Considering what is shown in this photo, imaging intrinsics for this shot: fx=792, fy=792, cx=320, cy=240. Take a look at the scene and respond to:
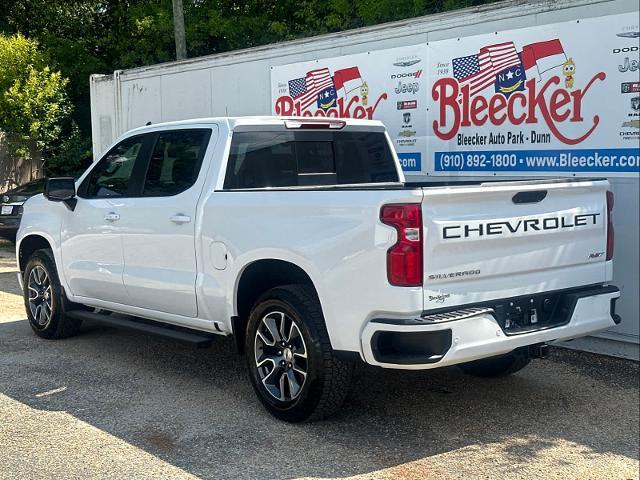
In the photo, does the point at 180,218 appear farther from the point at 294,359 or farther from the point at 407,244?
the point at 407,244

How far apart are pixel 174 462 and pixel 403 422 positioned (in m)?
1.47

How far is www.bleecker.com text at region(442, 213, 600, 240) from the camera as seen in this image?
4.23 m

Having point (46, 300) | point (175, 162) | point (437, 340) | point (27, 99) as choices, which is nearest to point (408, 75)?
point (175, 162)

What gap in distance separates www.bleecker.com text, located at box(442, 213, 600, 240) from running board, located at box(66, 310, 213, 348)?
2.07 metres

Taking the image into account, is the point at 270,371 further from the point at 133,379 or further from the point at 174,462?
the point at 133,379

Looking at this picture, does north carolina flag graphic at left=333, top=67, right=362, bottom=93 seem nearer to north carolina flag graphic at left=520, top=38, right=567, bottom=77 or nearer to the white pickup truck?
north carolina flag graphic at left=520, top=38, right=567, bottom=77

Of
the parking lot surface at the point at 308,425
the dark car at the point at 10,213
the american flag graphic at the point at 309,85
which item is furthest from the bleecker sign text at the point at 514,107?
the dark car at the point at 10,213

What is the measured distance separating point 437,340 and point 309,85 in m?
5.37

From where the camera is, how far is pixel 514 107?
698cm

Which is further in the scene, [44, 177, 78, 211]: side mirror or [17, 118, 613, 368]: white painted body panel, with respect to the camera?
[44, 177, 78, 211]: side mirror

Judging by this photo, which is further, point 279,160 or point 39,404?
point 279,160

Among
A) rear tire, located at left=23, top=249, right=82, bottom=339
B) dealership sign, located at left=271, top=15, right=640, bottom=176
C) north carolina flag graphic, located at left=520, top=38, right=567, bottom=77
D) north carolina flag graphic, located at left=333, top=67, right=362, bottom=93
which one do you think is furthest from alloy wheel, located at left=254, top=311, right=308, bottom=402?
north carolina flag graphic, located at left=333, top=67, right=362, bottom=93

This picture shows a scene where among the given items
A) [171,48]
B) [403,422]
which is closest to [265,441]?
[403,422]

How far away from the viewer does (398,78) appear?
7.95 meters
